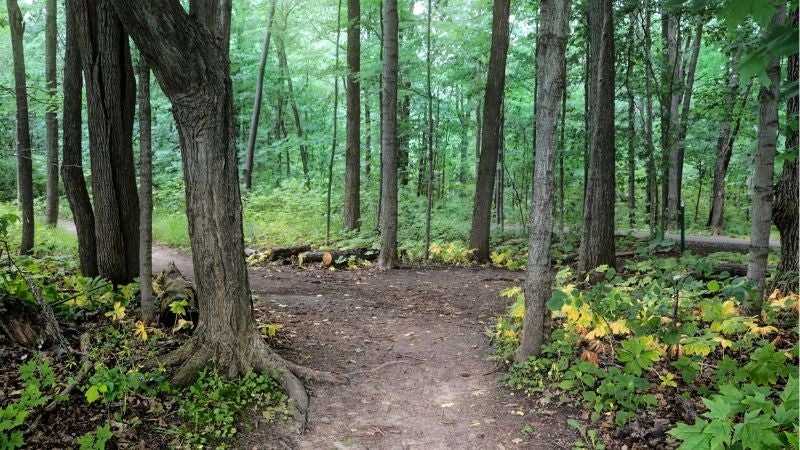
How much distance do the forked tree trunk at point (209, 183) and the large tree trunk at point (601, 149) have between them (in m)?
5.90

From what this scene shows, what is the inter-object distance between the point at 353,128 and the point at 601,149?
755 centimetres

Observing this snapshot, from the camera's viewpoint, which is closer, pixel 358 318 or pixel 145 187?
pixel 145 187

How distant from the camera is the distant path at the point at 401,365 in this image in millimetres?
4281

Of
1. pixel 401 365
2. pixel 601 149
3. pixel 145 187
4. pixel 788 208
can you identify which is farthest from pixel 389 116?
pixel 788 208

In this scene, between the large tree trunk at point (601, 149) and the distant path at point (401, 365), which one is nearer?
the distant path at point (401, 365)

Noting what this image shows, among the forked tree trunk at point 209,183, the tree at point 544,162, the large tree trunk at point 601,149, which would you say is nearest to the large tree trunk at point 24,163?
the forked tree trunk at point 209,183

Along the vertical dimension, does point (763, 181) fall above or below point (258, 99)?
below

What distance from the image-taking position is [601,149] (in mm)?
8742

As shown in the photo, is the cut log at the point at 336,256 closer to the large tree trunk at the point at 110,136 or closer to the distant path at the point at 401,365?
the distant path at the point at 401,365

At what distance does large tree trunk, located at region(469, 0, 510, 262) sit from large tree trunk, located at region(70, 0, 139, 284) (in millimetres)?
7410

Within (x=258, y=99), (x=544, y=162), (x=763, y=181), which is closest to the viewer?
(x=544, y=162)

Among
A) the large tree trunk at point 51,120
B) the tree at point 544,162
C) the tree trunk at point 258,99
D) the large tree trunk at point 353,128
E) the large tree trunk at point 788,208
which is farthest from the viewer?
the tree trunk at point 258,99

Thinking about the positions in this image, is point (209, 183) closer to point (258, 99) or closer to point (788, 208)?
point (788, 208)

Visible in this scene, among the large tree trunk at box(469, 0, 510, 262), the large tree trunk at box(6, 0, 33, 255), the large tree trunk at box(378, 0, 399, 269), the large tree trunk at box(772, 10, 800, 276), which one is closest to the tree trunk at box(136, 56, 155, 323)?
the large tree trunk at box(6, 0, 33, 255)
